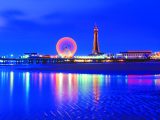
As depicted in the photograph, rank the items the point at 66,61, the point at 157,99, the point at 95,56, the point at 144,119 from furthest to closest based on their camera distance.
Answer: the point at 95,56 < the point at 66,61 < the point at 157,99 < the point at 144,119

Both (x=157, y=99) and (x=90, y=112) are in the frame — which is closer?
(x=90, y=112)

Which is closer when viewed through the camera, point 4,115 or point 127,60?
point 4,115

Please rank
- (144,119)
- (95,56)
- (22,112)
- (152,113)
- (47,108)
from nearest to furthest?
1. (144,119)
2. (152,113)
3. (22,112)
4. (47,108)
5. (95,56)

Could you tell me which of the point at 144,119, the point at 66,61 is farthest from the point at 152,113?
the point at 66,61

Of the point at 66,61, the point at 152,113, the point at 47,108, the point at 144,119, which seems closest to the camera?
the point at 144,119

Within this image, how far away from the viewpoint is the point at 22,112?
1247cm

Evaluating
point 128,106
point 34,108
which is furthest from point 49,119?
point 128,106

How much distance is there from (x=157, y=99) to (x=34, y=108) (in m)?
5.50

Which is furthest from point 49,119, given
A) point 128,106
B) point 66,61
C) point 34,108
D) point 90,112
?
point 66,61

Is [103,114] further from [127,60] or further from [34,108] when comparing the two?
[127,60]

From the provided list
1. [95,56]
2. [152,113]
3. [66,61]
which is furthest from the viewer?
[95,56]

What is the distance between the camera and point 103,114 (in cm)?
1171

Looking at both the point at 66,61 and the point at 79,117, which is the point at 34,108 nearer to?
the point at 79,117

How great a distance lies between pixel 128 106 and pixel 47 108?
306 cm
